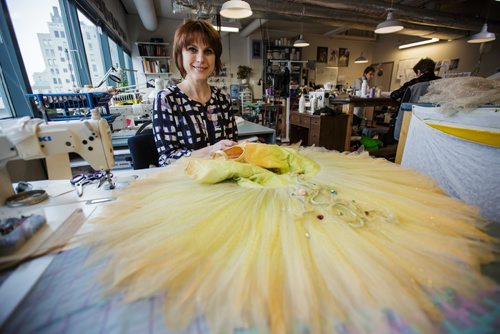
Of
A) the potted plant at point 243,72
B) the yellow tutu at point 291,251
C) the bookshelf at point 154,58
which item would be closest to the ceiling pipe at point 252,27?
the potted plant at point 243,72

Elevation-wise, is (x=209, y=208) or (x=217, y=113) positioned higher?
(x=217, y=113)

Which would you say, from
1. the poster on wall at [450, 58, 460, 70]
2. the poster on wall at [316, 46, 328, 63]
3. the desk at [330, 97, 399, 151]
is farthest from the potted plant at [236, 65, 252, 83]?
the poster on wall at [450, 58, 460, 70]

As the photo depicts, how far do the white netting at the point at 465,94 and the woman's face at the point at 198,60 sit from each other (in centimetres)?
164

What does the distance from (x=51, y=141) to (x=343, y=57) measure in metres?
10.3

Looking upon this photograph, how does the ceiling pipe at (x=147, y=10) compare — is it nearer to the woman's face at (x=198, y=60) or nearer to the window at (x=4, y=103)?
the window at (x=4, y=103)

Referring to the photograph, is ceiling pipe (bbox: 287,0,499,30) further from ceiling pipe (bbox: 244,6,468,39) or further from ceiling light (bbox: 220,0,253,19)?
ceiling light (bbox: 220,0,253,19)

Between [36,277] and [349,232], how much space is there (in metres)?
0.68

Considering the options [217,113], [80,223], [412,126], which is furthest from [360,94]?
[80,223]

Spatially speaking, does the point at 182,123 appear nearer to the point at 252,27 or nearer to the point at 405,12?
the point at 405,12

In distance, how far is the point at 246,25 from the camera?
704 cm

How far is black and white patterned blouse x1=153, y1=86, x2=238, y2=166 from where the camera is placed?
1.28 metres

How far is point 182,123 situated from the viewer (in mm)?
1341

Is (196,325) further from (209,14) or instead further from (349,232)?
(209,14)

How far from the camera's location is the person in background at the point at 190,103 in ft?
4.14
